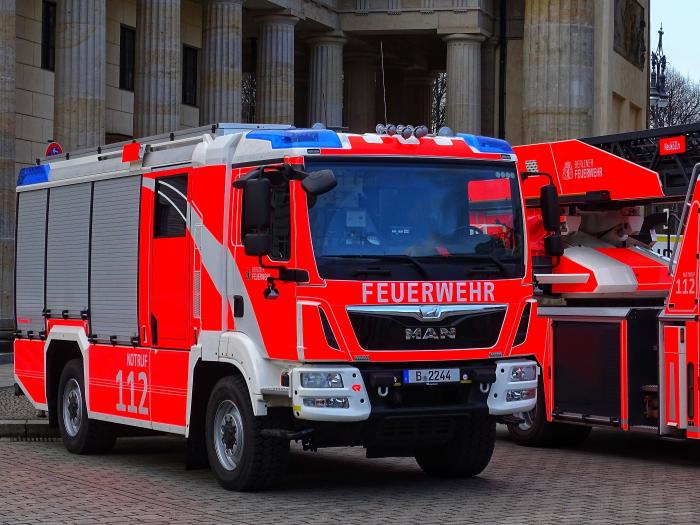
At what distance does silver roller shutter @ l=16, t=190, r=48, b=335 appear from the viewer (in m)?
15.4

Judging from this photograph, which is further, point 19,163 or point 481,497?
point 19,163

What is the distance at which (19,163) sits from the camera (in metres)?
34.5

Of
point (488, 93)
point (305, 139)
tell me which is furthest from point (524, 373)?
point (488, 93)

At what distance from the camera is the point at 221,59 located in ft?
127

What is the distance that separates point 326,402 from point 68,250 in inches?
189

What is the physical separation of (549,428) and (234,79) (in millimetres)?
24750

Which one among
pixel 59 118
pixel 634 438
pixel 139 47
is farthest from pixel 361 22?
pixel 634 438

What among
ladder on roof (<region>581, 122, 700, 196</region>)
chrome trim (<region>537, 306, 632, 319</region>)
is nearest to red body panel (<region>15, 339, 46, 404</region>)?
chrome trim (<region>537, 306, 632, 319</region>)

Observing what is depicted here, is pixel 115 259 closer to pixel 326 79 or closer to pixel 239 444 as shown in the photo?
pixel 239 444

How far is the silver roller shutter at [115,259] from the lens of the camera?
13469mm

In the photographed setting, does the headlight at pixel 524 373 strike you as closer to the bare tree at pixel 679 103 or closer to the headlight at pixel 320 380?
the headlight at pixel 320 380

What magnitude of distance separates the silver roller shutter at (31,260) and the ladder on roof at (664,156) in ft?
19.8

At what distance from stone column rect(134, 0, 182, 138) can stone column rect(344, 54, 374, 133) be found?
18.5 metres

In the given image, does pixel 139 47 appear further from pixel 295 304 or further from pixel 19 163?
pixel 295 304
